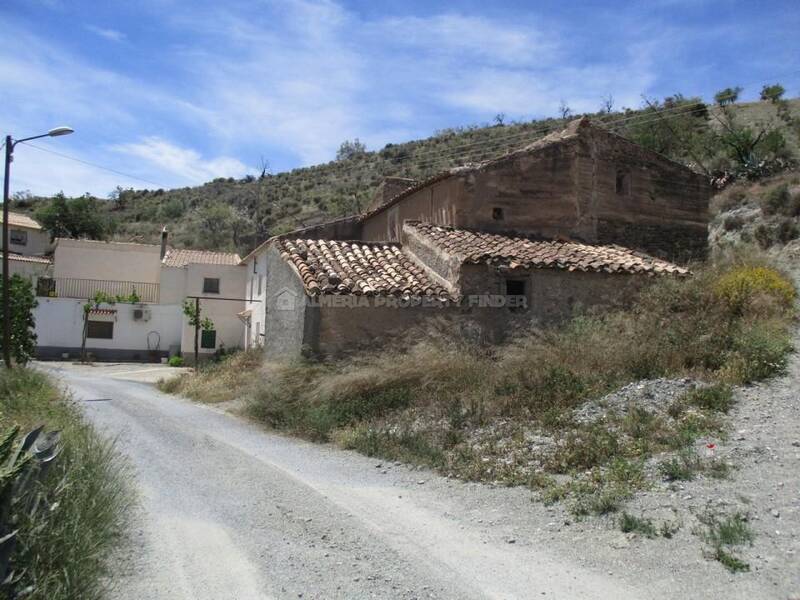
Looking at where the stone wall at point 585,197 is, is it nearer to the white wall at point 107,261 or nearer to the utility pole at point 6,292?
the utility pole at point 6,292

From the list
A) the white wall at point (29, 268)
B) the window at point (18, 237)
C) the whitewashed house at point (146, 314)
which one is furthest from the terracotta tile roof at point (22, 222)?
the whitewashed house at point (146, 314)

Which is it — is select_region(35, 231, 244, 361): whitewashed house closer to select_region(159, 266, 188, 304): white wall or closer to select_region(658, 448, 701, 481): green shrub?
select_region(159, 266, 188, 304): white wall

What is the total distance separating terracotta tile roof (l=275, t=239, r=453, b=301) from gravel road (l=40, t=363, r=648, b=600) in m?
5.09

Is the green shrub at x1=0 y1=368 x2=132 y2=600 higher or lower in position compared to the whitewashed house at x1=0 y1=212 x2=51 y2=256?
lower

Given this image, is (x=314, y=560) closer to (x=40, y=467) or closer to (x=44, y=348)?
(x=40, y=467)

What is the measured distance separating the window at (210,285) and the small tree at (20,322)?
15158 mm

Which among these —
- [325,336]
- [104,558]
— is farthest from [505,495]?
[325,336]

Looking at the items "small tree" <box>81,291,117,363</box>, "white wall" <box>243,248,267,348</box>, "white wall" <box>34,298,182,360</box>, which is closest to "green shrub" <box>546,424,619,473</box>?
"white wall" <box>243,248,267,348</box>

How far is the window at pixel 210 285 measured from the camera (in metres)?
33.5

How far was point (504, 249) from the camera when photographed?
587 inches

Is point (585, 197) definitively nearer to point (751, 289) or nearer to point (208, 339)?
point (751, 289)

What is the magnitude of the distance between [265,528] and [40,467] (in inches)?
101

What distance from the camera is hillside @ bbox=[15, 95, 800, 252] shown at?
3578 centimetres

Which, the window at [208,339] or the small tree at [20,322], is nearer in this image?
the small tree at [20,322]
